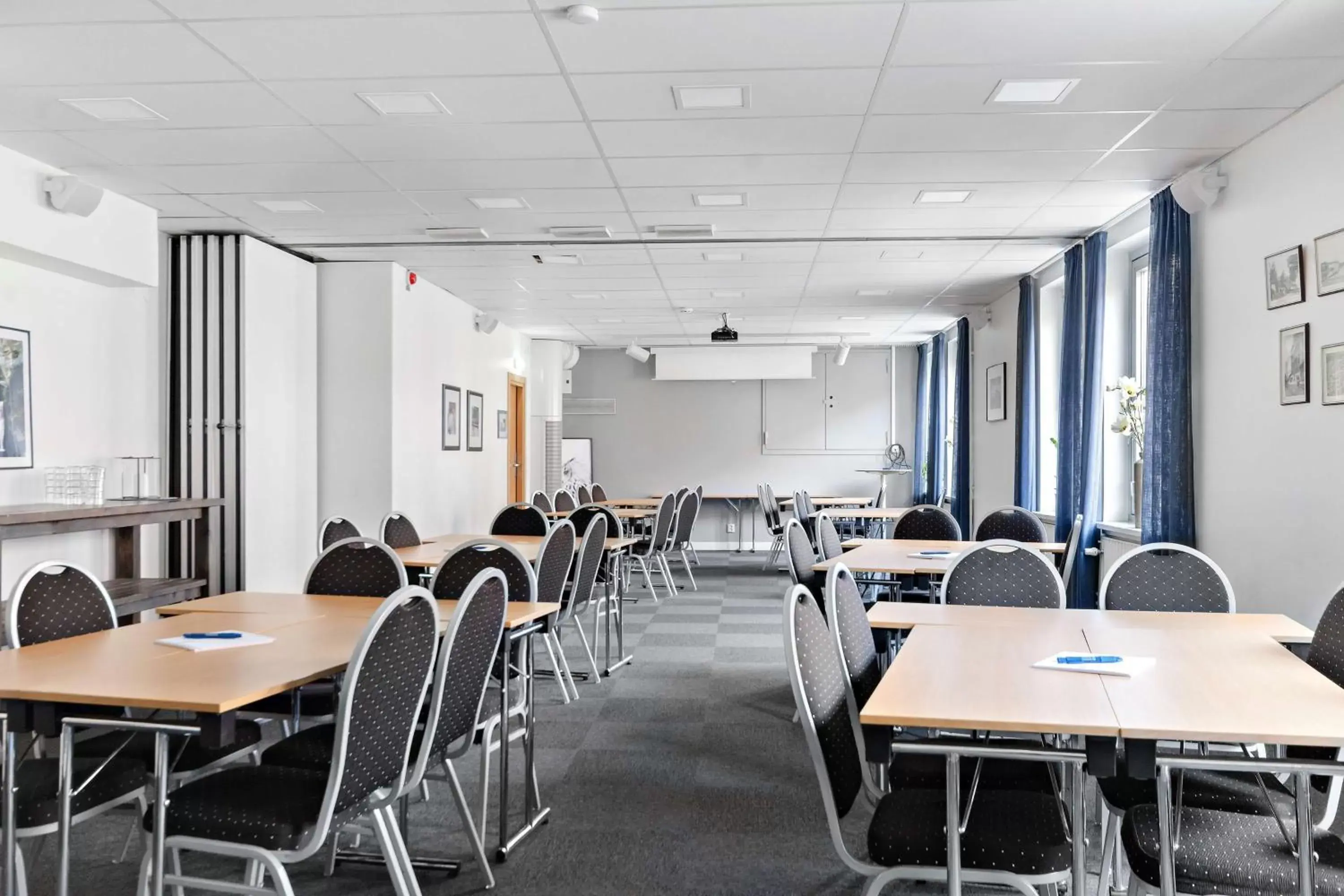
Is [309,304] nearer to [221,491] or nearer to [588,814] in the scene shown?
[221,491]

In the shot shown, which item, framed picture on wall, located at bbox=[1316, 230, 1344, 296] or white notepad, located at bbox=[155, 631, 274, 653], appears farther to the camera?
framed picture on wall, located at bbox=[1316, 230, 1344, 296]

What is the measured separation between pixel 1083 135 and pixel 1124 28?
124cm

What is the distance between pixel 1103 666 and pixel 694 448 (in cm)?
1192


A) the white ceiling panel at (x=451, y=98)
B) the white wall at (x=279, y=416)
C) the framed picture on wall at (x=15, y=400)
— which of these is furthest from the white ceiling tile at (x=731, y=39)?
the white wall at (x=279, y=416)

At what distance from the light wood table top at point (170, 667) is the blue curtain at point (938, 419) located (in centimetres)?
1029

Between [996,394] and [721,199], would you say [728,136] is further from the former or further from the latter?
[996,394]

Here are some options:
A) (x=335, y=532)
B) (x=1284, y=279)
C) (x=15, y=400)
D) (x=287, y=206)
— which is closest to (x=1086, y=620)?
(x=1284, y=279)

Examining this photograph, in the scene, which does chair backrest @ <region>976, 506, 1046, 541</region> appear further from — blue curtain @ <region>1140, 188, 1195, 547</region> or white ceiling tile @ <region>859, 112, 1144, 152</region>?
white ceiling tile @ <region>859, 112, 1144, 152</region>

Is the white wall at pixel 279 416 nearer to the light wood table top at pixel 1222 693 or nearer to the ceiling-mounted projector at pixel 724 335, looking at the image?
the ceiling-mounted projector at pixel 724 335

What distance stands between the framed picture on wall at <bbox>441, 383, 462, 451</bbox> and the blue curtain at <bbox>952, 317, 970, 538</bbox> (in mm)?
5378

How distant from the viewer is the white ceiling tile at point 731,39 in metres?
3.45

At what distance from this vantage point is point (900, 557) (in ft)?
17.3

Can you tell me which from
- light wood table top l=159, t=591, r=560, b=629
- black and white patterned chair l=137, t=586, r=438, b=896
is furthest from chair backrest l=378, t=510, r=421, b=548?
black and white patterned chair l=137, t=586, r=438, b=896

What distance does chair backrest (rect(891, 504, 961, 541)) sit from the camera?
260 inches
